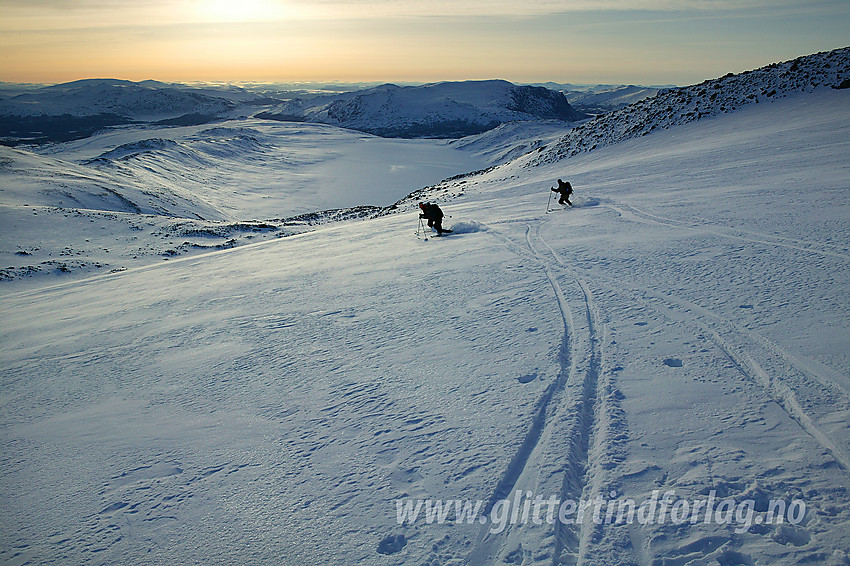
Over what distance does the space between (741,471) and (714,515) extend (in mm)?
540

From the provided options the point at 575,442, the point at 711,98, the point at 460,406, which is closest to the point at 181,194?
the point at 460,406

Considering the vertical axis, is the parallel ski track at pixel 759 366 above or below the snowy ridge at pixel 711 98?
below

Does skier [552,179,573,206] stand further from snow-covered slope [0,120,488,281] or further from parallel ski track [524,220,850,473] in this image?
snow-covered slope [0,120,488,281]

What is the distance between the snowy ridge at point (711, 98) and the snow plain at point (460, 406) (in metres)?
27.3

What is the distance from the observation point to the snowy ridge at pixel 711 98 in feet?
103

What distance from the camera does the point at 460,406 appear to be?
497 cm

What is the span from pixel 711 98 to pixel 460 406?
40852 mm

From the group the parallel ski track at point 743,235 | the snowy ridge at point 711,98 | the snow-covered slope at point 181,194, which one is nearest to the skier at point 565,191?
the parallel ski track at point 743,235

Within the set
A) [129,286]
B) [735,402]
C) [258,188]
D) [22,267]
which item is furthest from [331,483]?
[258,188]

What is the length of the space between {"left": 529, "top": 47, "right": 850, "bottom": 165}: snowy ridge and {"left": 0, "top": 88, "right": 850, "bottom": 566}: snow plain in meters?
27.3

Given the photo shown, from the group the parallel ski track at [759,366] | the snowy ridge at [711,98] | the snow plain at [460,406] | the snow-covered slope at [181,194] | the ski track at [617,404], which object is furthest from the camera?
the snowy ridge at [711,98]

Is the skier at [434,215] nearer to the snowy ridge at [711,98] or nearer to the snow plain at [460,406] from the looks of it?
the snow plain at [460,406]

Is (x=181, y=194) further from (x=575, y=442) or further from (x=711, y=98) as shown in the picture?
(x=575, y=442)

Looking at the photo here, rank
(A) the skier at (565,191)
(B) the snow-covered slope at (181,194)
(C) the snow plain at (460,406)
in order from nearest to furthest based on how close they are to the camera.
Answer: (C) the snow plain at (460,406), (A) the skier at (565,191), (B) the snow-covered slope at (181,194)
